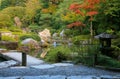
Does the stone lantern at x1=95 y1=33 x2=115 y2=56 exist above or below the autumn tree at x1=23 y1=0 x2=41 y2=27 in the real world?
below

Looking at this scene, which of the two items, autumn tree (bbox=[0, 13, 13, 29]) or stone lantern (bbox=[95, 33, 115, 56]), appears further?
autumn tree (bbox=[0, 13, 13, 29])

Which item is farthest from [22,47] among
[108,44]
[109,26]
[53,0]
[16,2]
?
[16,2]

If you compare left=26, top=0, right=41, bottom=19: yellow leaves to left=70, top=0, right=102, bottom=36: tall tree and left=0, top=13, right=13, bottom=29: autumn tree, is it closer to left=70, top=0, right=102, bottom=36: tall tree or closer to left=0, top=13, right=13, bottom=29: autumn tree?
left=0, top=13, right=13, bottom=29: autumn tree

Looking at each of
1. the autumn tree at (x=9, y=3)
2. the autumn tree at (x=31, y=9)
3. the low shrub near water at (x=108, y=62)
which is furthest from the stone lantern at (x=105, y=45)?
the autumn tree at (x=9, y=3)

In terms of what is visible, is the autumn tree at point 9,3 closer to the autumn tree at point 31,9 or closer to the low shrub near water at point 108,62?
the autumn tree at point 31,9

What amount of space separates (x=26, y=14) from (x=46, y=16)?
4.49 m

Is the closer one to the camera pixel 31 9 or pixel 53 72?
pixel 53 72

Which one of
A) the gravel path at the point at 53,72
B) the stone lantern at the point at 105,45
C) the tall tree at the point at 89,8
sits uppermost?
the tall tree at the point at 89,8

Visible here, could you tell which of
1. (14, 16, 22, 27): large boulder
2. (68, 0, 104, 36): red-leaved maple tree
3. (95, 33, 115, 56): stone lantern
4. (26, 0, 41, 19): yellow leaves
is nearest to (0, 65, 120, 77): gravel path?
(95, 33, 115, 56): stone lantern

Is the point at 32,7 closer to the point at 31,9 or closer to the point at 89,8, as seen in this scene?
the point at 31,9

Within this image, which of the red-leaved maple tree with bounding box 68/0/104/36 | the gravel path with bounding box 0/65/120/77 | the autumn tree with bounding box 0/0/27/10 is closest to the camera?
the gravel path with bounding box 0/65/120/77

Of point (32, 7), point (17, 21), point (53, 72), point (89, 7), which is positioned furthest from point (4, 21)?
point (53, 72)

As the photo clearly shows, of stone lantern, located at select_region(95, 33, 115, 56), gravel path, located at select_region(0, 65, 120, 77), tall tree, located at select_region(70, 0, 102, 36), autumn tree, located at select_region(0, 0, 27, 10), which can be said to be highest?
autumn tree, located at select_region(0, 0, 27, 10)

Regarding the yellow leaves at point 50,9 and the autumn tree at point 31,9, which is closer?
the yellow leaves at point 50,9
